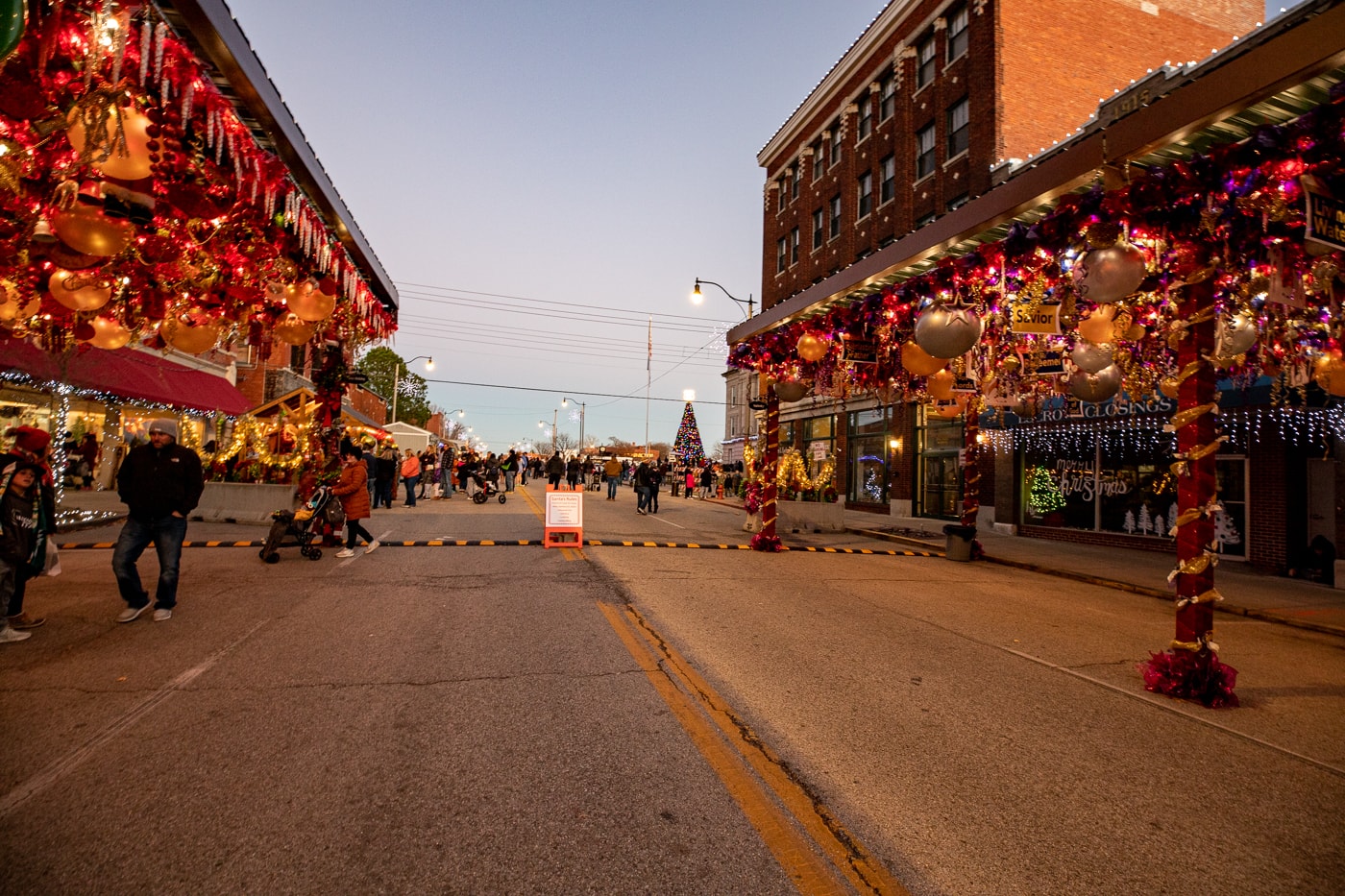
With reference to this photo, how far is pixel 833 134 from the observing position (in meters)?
30.5

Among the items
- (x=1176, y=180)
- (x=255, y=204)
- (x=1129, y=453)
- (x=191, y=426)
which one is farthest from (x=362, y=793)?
(x=191, y=426)

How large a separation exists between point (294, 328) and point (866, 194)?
24984mm

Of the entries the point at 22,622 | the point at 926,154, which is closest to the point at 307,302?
the point at 22,622

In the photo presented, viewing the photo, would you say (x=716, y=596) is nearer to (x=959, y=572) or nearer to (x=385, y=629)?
(x=385, y=629)

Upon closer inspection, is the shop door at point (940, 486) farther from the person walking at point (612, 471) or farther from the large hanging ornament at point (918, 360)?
the large hanging ornament at point (918, 360)

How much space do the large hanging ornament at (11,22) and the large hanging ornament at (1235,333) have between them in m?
11.2

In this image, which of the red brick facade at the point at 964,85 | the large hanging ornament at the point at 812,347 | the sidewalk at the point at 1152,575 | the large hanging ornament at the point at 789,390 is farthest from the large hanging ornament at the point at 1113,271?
the red brick facade at the point at 964,85

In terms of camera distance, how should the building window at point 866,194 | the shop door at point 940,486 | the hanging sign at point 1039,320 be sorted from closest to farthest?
the hanging sign at point 1039,320, the shop door at point 940,486, the building window at point 866,194

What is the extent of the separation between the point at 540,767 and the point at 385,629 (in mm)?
3379

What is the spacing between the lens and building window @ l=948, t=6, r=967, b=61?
73.5ft

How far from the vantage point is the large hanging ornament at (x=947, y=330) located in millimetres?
6836

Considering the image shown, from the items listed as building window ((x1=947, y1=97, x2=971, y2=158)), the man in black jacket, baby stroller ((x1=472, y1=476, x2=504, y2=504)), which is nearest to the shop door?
building window ((x1=947, y1=97, x2=971, y2=158))

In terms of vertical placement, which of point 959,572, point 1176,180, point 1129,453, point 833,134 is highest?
point 833,134

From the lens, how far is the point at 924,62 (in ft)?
79.4
